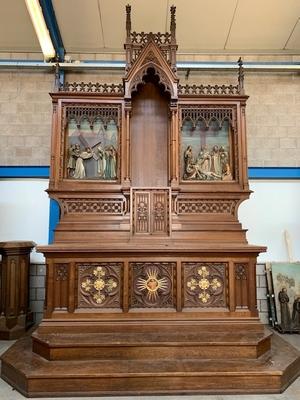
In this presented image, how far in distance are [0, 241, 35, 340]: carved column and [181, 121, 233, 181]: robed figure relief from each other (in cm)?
226

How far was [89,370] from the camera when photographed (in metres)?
2.61

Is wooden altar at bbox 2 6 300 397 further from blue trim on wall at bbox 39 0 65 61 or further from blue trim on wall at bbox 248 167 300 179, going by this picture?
blue trim on wall at bbox 39 0 65 61

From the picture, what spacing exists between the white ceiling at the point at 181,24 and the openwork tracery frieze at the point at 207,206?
289cm

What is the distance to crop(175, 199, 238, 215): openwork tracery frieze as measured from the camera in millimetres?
3504

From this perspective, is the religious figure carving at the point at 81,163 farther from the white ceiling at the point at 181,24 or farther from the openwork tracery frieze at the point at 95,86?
the white ceiling at the point at 181,24

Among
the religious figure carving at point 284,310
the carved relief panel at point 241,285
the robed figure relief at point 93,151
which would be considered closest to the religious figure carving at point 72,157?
the robed figure relief at point 93,151

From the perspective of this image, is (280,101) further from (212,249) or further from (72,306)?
(72,306)

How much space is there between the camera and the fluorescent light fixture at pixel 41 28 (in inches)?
171

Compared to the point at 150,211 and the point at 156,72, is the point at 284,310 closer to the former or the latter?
the point at 150,211

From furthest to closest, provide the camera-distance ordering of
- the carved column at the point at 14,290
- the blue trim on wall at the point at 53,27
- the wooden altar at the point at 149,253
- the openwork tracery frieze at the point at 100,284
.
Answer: the blue trim on wall at the point at 53,27 → the carved column at the point at 14,290 → the openwork tracery frieze at the point at 100,284 → the wooden altar at the point at 149,253

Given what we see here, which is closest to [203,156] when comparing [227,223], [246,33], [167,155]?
[167,155]

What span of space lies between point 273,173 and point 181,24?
250 cm

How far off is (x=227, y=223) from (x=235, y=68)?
285 centimetres

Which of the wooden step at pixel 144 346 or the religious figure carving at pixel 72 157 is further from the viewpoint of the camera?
the religious figure carving at pixel 72 157
